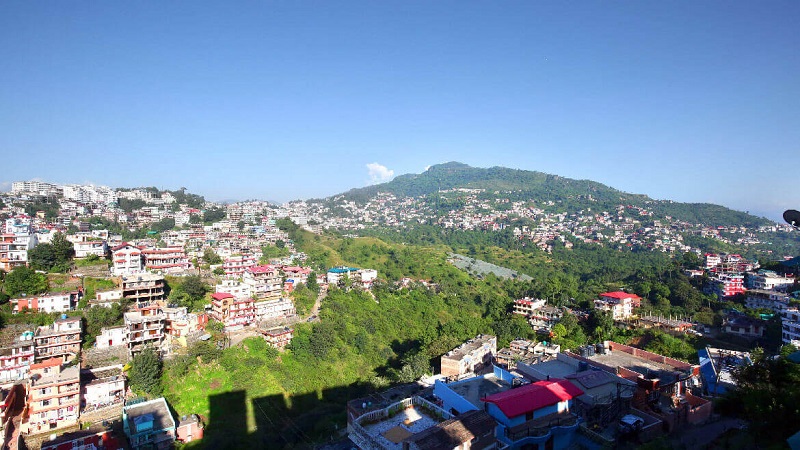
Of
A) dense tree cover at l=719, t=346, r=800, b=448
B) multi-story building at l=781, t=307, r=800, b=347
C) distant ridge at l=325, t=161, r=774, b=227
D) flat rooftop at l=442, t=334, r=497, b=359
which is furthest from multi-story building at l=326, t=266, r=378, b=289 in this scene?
distant ridge at l=325, t=161, r=774, b=227

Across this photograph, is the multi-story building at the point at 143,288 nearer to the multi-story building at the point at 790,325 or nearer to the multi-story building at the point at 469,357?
the multi-story building at the point at 469,357

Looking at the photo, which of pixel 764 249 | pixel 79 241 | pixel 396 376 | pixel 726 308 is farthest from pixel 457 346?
pixel 764 249

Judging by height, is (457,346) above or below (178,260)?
below

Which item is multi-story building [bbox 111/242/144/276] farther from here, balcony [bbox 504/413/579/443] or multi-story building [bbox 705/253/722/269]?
multi-story building [bbox 705/253/722/269]

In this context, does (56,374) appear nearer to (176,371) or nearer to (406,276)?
(176,371)

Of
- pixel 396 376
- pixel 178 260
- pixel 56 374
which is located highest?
pixel 178 260

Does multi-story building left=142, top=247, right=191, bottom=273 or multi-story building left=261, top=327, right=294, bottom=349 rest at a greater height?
multi-story building left=142, top=247, right=191, bottom=273

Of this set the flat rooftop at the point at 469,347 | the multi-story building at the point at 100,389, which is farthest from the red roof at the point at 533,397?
the multi-story building at the point at 100,389
